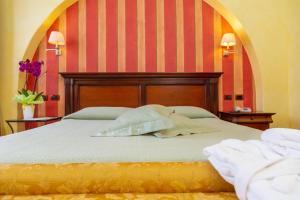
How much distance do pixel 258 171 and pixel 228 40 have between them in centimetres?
249

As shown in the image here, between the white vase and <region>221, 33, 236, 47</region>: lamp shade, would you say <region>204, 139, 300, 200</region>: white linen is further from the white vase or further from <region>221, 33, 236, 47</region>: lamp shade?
the white vase

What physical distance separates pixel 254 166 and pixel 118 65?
2.57 metres

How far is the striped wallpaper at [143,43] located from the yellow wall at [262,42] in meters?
0.22

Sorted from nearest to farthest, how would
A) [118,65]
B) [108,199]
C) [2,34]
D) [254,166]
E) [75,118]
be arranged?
1. [254,166]
2. [108,199]
3. [75,118]
4. [2,34]
5. [118,65]

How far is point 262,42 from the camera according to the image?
3.00m

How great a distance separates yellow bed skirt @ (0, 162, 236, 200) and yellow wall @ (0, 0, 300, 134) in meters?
2.27

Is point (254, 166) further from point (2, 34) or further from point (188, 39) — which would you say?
point (2, 34)

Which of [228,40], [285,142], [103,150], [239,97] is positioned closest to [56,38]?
[228,40]

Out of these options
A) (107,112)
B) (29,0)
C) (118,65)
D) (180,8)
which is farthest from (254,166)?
(29,0)

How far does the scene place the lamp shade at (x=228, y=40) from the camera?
118 inches

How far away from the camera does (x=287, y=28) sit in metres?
3.01

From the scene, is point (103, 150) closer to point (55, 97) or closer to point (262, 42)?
point (55, 97)

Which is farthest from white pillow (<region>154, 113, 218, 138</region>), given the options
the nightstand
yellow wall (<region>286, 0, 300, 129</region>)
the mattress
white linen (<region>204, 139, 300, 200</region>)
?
yellow wall (<region>286, 0, 300, 129</region>)

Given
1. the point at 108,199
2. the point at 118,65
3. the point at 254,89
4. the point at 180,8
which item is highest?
the point at 180,8
